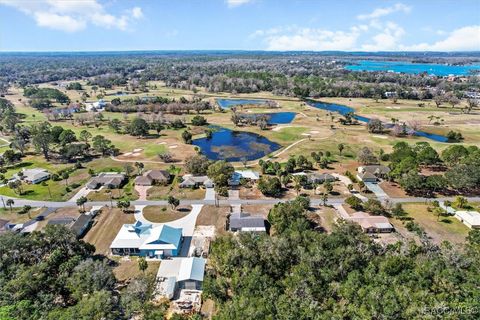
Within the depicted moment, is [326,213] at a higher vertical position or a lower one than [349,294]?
lower

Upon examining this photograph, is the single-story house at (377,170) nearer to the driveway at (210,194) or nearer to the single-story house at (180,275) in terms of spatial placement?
the driveway at (210,194)

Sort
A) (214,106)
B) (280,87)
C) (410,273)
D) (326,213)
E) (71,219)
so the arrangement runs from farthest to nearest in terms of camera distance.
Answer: (280,87) < (214,106) < (326,213) < (71,219) < (410,273)

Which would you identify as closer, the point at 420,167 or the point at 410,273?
the point at 410,273

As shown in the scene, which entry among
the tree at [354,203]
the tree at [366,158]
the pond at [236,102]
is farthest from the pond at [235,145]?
Answer: the pond at [236,102]

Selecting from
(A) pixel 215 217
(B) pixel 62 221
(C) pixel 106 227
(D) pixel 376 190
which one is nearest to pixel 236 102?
(D) pixel 376 190

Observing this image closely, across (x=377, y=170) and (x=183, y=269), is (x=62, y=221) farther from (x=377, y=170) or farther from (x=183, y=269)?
(x=377, y=170)

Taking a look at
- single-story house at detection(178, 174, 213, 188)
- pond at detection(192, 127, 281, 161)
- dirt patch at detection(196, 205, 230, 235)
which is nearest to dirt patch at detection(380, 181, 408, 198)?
dirt patch at detection(196, 205, 230, 235)

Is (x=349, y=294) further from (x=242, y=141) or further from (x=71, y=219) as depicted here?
(x=242, y=141)

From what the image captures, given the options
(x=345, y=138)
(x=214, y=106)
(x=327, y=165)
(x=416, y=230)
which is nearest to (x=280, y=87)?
(x=214, y=106)
